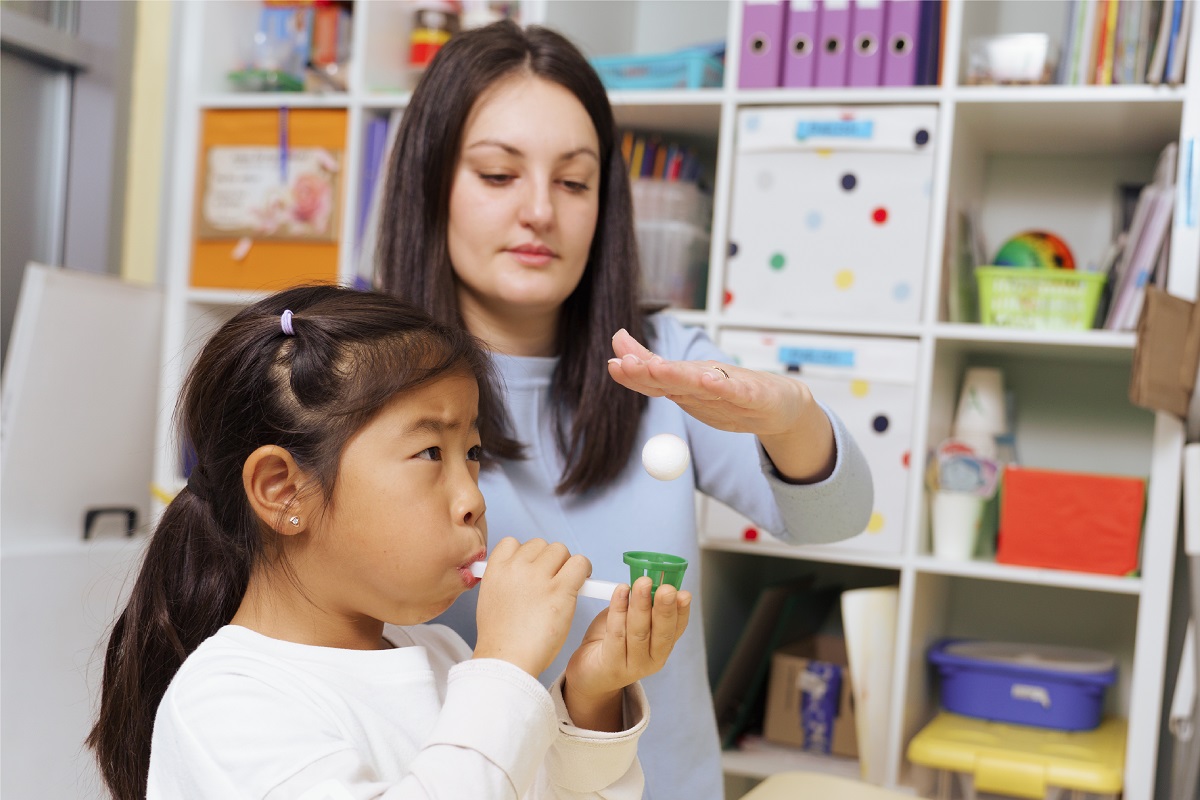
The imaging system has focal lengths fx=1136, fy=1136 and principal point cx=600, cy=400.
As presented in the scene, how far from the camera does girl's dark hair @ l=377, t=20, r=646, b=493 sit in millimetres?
1197

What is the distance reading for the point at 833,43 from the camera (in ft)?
6.10

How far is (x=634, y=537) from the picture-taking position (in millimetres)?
1173

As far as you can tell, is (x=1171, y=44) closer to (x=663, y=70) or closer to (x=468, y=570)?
(x=663, y=70)

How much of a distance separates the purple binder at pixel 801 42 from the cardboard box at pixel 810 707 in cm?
100

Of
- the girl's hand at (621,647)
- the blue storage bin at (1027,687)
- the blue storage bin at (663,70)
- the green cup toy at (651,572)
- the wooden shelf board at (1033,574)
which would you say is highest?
the blue storage bin at (663,70)

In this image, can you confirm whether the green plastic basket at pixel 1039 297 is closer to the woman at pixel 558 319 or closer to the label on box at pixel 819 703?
the label on box at pixel 819 703

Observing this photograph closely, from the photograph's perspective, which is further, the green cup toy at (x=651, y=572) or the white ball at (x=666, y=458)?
the white ball at (x=666, y=458)

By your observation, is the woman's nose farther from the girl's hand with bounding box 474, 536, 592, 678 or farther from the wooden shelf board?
the wooden shelf board

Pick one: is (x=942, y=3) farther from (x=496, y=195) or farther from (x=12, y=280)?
(x=12, y=280)

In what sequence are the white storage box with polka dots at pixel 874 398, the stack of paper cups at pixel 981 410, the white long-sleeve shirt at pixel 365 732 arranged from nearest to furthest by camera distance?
the white long-sleeve shirt at pixel 365 732 → the white storage box with polka dots at pixel 874 398 → the stack of paper cups at pixel 981 410

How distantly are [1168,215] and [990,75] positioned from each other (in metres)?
0.35

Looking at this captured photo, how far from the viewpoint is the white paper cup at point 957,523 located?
71.5 inches

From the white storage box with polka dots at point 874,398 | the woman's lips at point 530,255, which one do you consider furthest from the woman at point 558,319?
the white storage box with polka dots at point 874,398

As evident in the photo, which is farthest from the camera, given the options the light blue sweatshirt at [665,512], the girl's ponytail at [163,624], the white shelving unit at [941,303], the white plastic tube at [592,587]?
the white shelving unit at [941,303]
